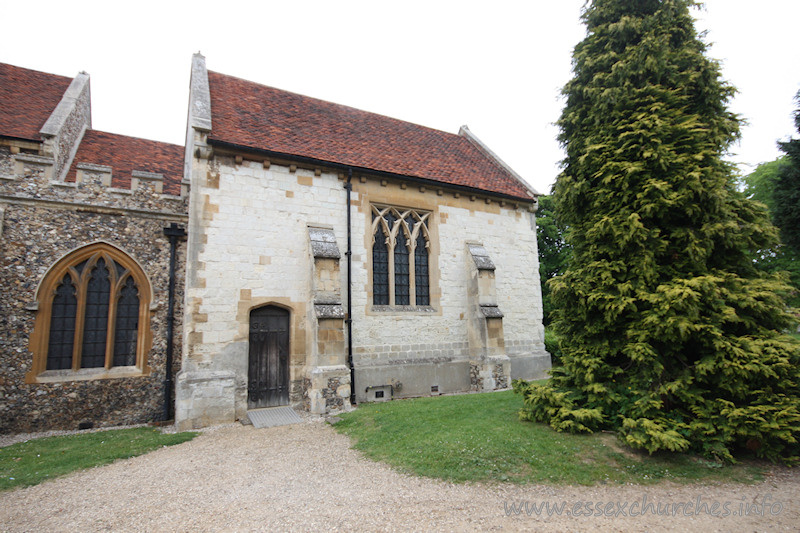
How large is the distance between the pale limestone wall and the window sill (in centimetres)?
202

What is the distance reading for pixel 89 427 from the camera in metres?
9.36

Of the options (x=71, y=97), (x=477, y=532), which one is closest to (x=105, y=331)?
(x=71, y=97)

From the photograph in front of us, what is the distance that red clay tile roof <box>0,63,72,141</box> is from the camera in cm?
1082

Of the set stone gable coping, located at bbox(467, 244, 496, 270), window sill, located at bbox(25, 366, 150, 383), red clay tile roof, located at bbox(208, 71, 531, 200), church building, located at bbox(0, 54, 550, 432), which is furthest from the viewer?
stone gable coping, located at bbox(467, 244, 496, 270)

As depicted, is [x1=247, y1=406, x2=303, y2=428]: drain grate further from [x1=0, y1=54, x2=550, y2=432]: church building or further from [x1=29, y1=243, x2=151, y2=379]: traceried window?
[x1=29, y1=243, x2=151, y2=379]: traceried window

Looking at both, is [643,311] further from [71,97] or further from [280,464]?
[71,97]

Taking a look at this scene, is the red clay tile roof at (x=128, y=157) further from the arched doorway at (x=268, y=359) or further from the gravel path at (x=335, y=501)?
the gravel path at (x=335, y=501)

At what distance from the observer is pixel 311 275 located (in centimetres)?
1041

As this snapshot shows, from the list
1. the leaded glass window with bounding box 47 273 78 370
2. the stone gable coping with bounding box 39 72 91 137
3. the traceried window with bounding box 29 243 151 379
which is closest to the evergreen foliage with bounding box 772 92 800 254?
the traceried window with bounding box 29 243 151 379

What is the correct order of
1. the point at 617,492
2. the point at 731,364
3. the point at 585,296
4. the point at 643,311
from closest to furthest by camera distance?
the point at 617,492 < the point at 731,364 < the point at 643,311 < the point at 585,296

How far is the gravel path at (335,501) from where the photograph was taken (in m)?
4.20

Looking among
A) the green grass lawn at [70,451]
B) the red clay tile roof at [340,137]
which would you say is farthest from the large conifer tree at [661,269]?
the green grass lawn at [70,451]

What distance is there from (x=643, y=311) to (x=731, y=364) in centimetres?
127

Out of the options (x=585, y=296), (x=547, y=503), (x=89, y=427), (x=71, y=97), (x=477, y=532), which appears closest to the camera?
(x=477, y=532)
